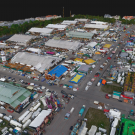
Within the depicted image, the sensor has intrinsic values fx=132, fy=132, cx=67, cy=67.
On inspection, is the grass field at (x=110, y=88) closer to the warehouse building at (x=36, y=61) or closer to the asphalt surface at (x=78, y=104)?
the asphalt surface at (x=78, y=104)

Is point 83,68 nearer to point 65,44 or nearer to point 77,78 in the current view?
point 77,78

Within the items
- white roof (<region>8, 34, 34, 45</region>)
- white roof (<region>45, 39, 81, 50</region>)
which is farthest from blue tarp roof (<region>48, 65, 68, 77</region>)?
white roof (<region>8, 34, 34, 45</region>)

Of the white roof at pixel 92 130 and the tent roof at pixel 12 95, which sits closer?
the white roof at pixel 92 130

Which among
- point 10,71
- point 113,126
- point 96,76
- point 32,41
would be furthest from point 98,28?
point 113,126

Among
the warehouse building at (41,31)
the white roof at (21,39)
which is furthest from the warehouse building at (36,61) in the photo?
the warehouse building at (41,31)

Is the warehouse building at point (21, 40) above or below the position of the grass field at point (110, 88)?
above

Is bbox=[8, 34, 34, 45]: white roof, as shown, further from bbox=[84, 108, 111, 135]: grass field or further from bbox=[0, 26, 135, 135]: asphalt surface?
bbox=[84, 108, 111, 135]: grass field

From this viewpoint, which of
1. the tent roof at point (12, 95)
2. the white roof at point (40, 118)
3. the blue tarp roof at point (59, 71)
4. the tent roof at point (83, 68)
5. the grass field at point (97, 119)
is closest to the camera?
the white roof at point (40, 118)

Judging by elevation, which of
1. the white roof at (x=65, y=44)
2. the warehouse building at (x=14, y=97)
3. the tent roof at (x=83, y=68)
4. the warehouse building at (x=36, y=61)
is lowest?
the warehouse building at (x=14, y=97)
